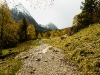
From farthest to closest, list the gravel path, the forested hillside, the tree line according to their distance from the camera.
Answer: the tree line → the forested hillside → the gravel path

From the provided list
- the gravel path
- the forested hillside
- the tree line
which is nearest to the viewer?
the gravel path

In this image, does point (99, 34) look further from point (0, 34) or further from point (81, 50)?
point (0, 34)

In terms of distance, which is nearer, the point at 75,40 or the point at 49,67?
the point at 49,67

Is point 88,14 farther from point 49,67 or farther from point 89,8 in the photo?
point 49,67

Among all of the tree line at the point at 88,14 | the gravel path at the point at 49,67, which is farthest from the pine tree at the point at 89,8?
the gravel path at the point at 49,67

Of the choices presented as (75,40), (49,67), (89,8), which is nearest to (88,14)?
(89,8)

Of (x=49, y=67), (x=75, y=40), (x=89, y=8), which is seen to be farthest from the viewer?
(x=89, y=8)

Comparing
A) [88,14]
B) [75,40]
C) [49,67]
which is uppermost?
[88,14]

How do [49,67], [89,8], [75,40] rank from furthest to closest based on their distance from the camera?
[89,8] → [75,40] → [49,67]

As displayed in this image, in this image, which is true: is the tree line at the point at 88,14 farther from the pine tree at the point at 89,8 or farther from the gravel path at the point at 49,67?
the gravel path at the point at 49,67

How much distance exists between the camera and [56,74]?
16172 mm

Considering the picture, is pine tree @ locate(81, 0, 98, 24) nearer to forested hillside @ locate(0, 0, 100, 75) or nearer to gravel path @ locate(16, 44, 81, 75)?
forested hillside @ locate(0, 0, 100, 75)

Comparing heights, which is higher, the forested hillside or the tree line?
the tree line

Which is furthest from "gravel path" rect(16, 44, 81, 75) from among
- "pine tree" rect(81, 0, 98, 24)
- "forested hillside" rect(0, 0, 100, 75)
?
"pine tree" rect(81, 0, 98, 24)
